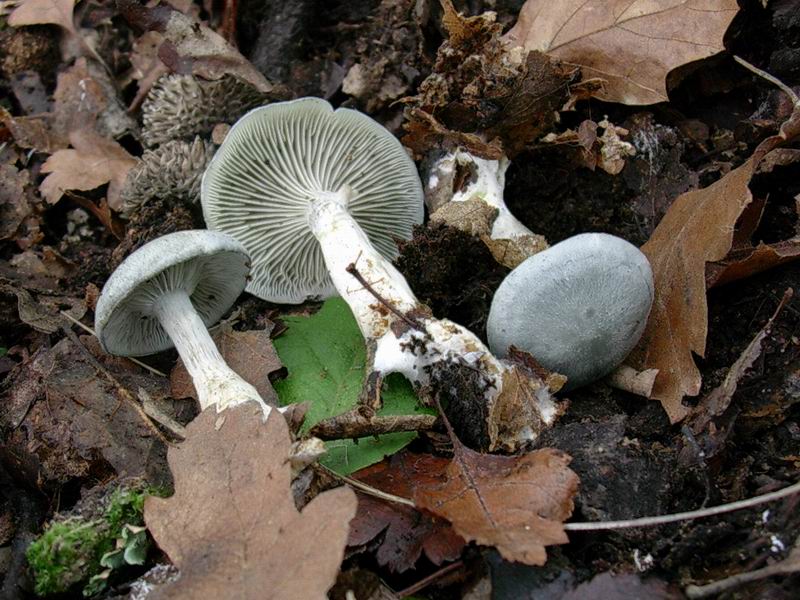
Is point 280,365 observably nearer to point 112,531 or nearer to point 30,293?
point 112,531

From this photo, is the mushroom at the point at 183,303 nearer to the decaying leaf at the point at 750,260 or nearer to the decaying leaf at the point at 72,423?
the decaying leaf at the point at 72,423

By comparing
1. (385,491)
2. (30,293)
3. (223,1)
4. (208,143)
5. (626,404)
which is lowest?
(626,404)

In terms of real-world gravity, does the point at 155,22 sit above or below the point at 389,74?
above

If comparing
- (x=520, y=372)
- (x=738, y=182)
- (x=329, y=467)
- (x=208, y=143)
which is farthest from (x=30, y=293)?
(x=738, y=182)

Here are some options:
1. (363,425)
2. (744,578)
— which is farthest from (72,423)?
(744,578)

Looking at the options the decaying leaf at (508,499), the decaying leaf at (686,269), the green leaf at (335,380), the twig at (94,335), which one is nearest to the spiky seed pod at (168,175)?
the twig at (94,335)

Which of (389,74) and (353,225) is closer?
(353,225)
